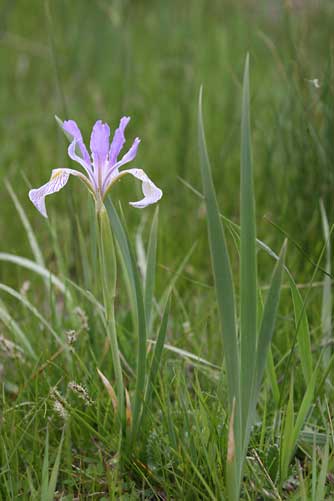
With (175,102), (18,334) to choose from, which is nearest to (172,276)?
(18,334)

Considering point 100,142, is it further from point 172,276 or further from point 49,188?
point 172,276

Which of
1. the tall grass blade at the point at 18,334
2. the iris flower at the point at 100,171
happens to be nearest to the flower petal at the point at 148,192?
the iris flower at the point at 100,171

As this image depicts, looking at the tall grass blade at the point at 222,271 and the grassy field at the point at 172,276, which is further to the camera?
the grassy field at the point at 172,276

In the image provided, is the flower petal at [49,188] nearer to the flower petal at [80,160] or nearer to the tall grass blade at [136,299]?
the flower petal at [80,160]

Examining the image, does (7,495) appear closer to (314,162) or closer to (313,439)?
(313,439)

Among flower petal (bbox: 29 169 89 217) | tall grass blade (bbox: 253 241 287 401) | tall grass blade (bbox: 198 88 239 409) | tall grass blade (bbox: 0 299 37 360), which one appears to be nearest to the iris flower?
flower petal (bbox: 29 169 89 217)

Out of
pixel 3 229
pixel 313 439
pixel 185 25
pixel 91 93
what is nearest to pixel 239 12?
pixel 185 25
